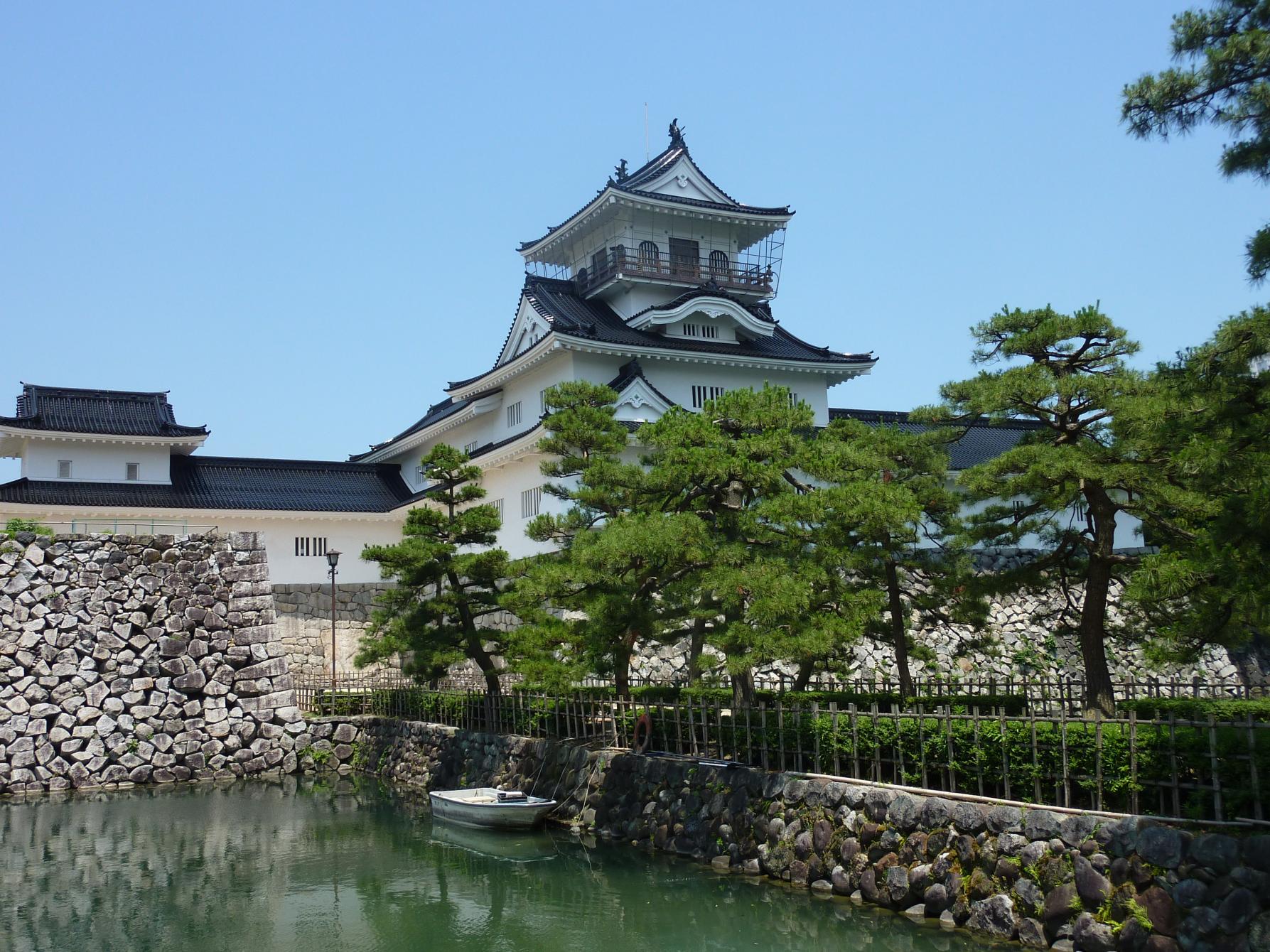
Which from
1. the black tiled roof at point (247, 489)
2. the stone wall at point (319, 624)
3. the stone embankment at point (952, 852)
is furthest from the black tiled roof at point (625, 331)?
the stone embankment at point (952, 852)

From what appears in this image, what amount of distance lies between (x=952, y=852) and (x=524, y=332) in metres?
18.8

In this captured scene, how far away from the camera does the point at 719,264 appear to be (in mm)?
28766

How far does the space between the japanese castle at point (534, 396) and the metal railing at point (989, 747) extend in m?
9.73

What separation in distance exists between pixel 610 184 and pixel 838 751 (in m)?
17.8

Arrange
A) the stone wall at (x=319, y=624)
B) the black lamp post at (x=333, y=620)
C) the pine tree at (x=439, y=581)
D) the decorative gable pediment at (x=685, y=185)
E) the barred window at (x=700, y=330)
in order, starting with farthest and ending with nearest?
→ the decorative gable pediment at (x=685, y=185) < the stone wall at (x=319, y=624) < the barred window at (x=700, y=330) < the black lamp post at (x=333, y=620) < the pine tree at (x=439, y=581)

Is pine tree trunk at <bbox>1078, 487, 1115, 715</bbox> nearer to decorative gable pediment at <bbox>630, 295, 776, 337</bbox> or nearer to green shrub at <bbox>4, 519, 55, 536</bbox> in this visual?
decorative gable pediment at <bbox>630, 295, 776, 337</bbox>

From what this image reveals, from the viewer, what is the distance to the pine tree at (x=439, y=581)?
18.6 metres

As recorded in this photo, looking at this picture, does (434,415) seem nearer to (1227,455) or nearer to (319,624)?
(319,624)

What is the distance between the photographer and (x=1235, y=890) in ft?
25.8

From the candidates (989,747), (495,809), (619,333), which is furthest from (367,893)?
(619,333)

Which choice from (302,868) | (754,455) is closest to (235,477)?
(302,868)

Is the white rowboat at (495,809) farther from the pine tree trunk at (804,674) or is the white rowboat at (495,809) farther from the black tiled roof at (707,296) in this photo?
the black tiled roof at (707,296)

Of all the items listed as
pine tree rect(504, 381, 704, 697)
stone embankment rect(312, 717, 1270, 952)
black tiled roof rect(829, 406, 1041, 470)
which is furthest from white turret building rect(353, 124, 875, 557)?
stone embankment rect(312, 717, 1270, 952)

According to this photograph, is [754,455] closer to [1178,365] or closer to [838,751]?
[838,751]
